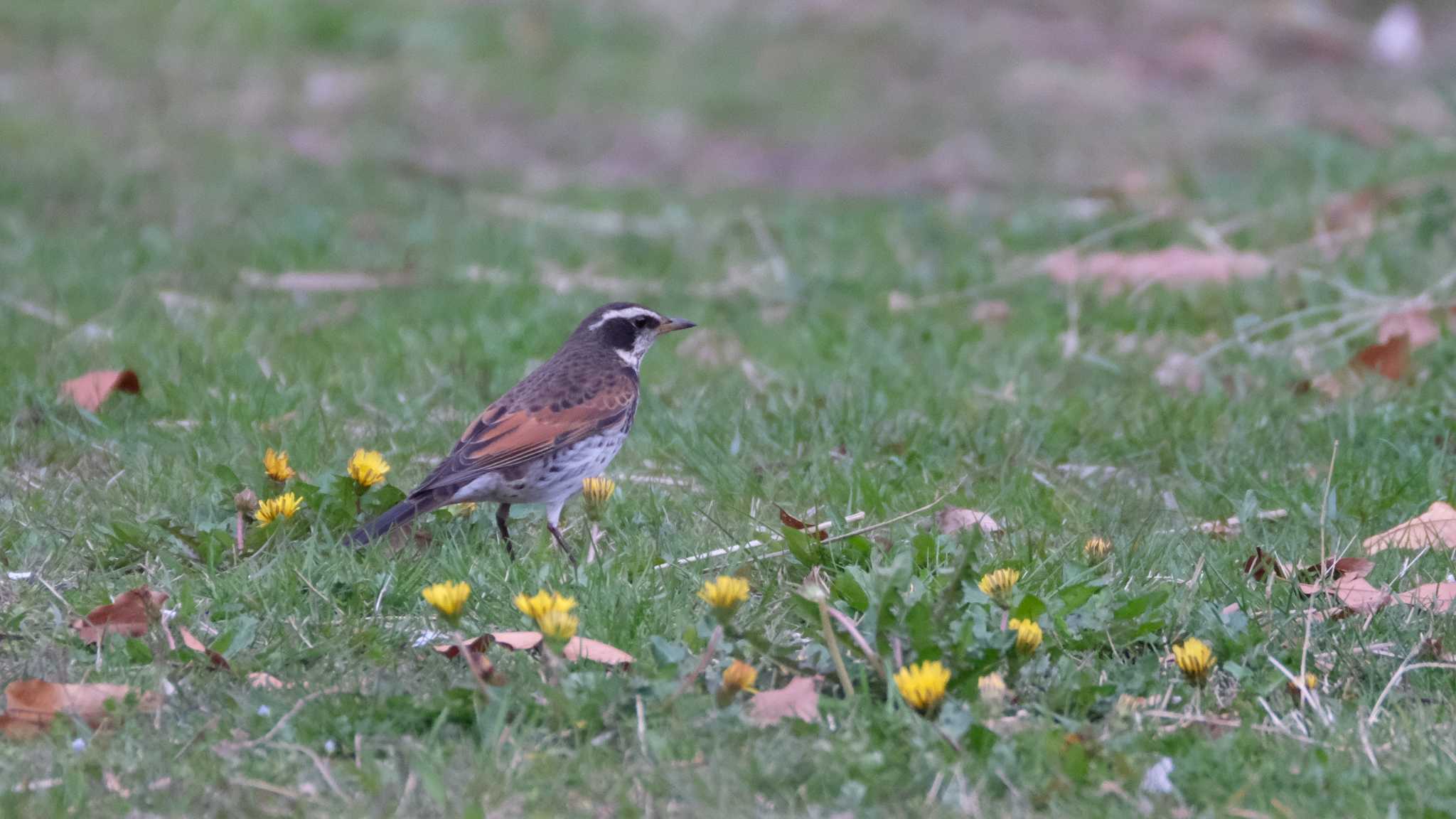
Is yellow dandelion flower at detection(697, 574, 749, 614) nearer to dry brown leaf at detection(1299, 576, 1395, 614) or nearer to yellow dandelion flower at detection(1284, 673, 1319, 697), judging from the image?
yellow dandelion flower at detection(1284, 673, 1319, 697)

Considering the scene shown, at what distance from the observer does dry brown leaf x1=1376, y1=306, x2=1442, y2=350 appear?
771 centimetres

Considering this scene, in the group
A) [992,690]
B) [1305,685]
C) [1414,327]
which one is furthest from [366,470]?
[1414,327]

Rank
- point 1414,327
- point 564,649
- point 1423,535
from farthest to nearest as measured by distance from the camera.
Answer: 1. point 1414,327
2. point 1423,535
3. point 564,649

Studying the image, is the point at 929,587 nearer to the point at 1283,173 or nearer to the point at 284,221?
the point at 284,221

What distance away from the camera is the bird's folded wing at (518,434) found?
5.36 meters

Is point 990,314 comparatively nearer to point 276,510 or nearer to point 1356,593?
point 1356,593

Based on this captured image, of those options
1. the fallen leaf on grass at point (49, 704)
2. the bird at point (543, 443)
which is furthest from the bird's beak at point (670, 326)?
the fallen leaf on grass at point (49, 704)

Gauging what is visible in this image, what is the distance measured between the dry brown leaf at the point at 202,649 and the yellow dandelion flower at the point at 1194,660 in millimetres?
2325

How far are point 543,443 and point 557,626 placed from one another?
1718mm

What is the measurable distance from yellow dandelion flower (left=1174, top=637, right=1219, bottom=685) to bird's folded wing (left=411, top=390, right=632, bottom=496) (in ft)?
7.26

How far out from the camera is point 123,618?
4.49m

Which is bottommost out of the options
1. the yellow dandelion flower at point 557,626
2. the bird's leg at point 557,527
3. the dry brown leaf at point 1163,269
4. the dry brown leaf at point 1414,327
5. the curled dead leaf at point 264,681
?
the dry brown leaf at point 1163,269

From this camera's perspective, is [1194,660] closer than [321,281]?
Yes

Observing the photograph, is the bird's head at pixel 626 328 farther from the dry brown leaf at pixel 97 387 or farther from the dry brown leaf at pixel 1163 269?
the dry brown leaf at pixel 1163 269
